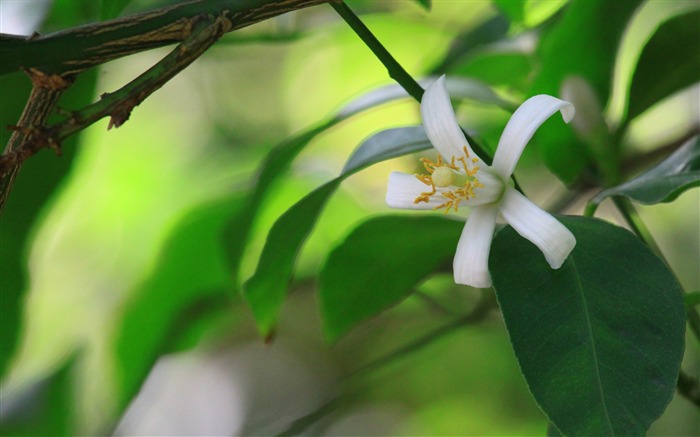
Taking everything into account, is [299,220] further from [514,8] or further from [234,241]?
[514,8]

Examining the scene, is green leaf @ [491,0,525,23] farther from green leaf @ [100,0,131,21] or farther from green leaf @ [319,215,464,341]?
green leaf @ [100,0,131,21]

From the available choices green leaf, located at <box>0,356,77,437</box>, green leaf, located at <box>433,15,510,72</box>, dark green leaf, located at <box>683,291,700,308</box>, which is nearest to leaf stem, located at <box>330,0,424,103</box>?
dark green leaf, located at <box>683,291,700,308</box>

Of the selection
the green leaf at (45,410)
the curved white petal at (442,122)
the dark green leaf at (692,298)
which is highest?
the green leaf at (45,410)

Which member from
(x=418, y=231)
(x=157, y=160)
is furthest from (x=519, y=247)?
(x=157, y=160)

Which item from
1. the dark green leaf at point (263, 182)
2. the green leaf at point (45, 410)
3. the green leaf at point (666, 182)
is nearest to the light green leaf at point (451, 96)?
the dark green leaf at point (263, 182)

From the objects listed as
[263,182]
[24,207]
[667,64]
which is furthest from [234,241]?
[667,64]

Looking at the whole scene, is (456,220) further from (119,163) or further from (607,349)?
(119,163)

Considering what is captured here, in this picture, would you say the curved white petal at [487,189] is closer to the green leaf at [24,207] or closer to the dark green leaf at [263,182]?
the dark green leaf at [263,182]
